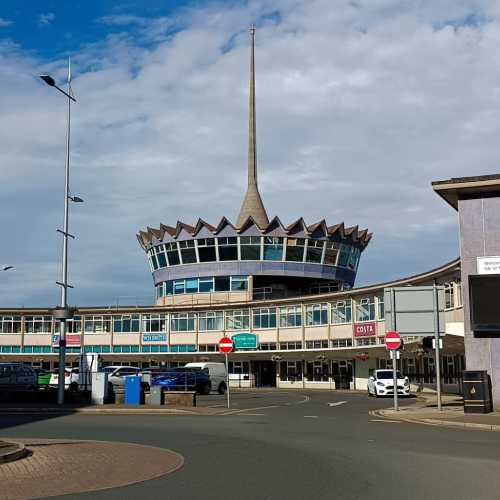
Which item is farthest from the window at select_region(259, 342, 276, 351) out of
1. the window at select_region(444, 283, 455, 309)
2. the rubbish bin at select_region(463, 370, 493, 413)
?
the rubbish bin at select_region(463, 370, 493, 413)

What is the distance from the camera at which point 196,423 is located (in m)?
23.0

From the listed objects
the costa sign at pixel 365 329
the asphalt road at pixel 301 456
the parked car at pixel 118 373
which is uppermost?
the costa sign at pixel 365 329

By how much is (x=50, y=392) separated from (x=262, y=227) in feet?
136

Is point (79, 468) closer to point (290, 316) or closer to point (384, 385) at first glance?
point (384, 385)

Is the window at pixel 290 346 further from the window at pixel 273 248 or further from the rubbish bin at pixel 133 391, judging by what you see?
the rubbish bin at pixel 133 391

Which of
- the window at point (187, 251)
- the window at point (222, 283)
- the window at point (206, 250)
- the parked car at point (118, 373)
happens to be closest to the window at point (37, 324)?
the window at point (187, 251)

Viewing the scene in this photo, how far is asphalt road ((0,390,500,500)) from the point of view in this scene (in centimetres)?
1044

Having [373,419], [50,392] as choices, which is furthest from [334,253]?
[373,419]

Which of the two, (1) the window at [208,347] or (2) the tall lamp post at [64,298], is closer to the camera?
(2) the tall lamp post at [64,298]

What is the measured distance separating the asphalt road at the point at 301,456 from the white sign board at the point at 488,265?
7.58 meters

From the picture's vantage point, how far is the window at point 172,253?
77.3m

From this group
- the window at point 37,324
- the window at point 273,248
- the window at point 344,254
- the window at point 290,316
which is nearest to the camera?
the window at point 290,316

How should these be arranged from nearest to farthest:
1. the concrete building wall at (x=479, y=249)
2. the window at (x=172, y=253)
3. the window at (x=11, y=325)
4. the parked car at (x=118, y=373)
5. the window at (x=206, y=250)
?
the concrete building wall at (x=479, y=249)
the parked car at (x=118, y=373)
the window at (x=206, y=250)
the window at (x=172, y=253)
the window at (x=11, y=325)

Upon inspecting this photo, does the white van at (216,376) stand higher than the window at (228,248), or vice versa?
the window at (228,248)
